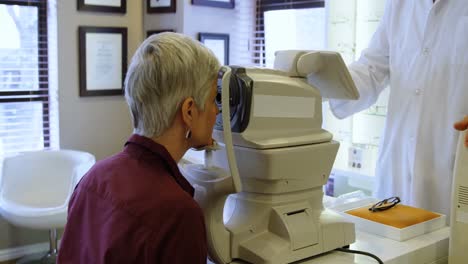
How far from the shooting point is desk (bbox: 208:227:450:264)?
1288 mm

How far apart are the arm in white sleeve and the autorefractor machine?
808 millimetres

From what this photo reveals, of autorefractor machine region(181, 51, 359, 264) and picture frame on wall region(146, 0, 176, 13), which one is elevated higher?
picture frame on wall region(146, 0, 176, 13)

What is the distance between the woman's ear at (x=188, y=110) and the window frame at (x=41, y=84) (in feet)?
8.97

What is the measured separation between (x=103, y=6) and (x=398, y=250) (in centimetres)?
280

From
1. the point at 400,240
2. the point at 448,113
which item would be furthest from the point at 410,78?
the point at 400,240

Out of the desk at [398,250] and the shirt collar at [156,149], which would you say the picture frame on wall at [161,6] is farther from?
the shirt collar at [156,149]

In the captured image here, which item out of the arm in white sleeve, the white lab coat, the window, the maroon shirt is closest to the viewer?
the maroon shirt

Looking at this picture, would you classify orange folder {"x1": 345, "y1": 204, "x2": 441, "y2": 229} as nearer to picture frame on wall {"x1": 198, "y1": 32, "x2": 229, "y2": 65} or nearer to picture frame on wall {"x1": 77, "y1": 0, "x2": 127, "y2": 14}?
picture frame on wall {"x1": 198, "y1": 32, "x2": 229, "y2": 65}

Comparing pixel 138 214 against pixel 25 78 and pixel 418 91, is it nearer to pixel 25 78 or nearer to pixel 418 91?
pixel 418 91

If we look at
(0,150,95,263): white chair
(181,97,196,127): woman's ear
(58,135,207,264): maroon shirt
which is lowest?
(0,150,95,263): white chair

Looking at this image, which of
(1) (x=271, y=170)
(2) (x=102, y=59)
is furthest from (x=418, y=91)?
(2) (x=102, y=59)

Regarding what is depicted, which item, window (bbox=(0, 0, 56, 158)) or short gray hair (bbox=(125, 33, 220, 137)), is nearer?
short gray hair (bbox=(125, 33, 220, 137))

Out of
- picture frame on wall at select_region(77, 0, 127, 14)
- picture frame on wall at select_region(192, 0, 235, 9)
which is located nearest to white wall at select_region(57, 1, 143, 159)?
picture frame on wall at select_region(77, 0, 127, 14)

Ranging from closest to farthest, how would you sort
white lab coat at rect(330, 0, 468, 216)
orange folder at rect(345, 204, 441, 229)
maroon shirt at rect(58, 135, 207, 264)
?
maroon shirt at rect(58, 135, 207, 264), orange folder at rect(345, 204, 441, 229), white lab coat at rect(330, 0, 468, 216)
